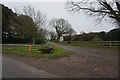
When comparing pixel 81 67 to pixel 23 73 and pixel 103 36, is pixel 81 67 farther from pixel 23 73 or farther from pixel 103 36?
pixel 103 36

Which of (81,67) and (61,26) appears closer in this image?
(81,67)

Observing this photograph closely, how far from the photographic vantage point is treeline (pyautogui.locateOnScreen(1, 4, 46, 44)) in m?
44.2

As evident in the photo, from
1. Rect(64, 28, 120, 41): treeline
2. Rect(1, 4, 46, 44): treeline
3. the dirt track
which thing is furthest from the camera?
Rect(1, 4, 46, 44): treeline

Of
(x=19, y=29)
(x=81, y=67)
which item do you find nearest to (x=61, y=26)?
(x=19, y=29)

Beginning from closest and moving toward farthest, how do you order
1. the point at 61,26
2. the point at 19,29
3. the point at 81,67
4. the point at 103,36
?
the point at 81,67 → the point at 103,36 → the point at 19,29 → the point at 61,26

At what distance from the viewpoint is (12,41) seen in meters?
46.4

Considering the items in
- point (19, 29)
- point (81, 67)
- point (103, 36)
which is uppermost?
point (19, 29)

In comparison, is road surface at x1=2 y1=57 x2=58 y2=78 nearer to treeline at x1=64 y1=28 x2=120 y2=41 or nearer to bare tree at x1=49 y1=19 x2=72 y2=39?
treeline at x1=64 y1=28 x2=120 y2=41

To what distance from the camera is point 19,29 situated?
45375 mm

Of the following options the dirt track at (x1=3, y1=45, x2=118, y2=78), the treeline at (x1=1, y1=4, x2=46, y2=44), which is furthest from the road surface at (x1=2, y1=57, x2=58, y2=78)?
the treeline at (x1=1, y1=4, x2=46, y2=44)

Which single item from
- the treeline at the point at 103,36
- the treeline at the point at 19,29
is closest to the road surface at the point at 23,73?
the treeline at the point at 103,36

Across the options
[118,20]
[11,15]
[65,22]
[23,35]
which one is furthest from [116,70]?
[65,22]

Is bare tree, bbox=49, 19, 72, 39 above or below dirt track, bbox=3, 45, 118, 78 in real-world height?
above

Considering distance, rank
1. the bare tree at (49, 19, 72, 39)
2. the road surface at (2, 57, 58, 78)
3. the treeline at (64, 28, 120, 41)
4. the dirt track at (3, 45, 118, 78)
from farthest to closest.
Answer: the bare tree at (49, 19, 72, 39) → the treeline at (64, 28, 120, 41) → the dirt track at (3, 45, 118, 78) → the road surface at (2, 57, 58, 78)
